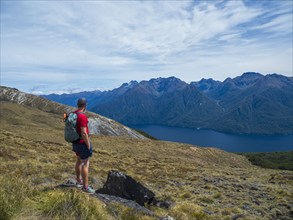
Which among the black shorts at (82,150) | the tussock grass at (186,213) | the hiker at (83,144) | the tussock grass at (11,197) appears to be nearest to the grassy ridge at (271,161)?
the tussock grass at (186,213)

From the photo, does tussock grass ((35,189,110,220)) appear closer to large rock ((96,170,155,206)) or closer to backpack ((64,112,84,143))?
backpack ((64,112,84,143))

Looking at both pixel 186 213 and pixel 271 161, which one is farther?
pixel 271 161

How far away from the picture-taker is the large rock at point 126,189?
12.0 meters

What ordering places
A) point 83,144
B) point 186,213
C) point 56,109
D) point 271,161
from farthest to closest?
1. point 56,109
2. point 271,161
3. point 186,213
4. point 83,144

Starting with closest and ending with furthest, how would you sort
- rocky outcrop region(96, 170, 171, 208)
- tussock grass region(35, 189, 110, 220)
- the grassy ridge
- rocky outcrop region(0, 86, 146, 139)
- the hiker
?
tussock grass region(35, 189, 110, 220), the hiker, rocky outcrop region(96, 170, 171, 208), the grassy ridge, rocky outcrop region(0, 86, 146, 139)

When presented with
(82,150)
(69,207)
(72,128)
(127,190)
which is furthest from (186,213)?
(69,207)

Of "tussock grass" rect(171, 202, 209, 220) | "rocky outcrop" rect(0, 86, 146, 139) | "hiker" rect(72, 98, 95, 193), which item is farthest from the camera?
"rocky outcrop" rect(0, 86, 146, 139)

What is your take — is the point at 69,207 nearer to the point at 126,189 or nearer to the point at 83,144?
the point at 83,144

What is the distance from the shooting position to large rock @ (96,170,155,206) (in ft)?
39.4

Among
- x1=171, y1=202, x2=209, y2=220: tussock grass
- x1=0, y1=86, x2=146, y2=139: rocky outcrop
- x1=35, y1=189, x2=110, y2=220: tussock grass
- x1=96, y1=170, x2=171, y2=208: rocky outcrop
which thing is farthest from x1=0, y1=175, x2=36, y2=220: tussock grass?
x1=0, y1=86, x2=146, y2=139: rocky outcrop

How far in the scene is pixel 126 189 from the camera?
39.9ft

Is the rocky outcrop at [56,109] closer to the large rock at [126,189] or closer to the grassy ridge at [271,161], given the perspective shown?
the grassy ridge at [271,161]


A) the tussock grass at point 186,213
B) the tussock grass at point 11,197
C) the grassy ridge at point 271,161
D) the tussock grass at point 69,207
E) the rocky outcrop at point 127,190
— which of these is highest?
the tussock grass at point 11,197

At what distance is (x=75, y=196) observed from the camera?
25.6 feet
